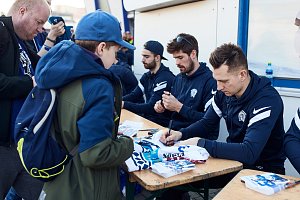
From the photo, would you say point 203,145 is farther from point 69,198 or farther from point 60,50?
point 60,50

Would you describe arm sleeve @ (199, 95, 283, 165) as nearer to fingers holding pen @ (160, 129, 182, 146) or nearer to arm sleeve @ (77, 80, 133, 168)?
fingers holding pen @ (160, 129, 182, 146)

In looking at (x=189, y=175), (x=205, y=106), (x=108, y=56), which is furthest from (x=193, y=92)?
(x=108, y=56)

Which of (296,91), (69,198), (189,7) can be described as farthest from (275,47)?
(69,198)

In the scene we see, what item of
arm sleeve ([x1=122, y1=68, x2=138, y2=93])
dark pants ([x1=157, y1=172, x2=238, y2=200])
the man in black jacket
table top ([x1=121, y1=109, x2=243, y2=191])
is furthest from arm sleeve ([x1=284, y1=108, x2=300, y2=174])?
arm sleeve ([x1=122, y1=68, x2=138, y2=93])

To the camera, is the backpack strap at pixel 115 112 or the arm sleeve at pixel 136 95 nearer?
the backpack strap at pixel 115 112

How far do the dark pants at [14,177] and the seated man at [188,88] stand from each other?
1.30 metres

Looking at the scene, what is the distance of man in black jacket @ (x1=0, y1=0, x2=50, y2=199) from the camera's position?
6.03ft

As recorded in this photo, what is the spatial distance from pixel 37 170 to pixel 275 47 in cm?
251

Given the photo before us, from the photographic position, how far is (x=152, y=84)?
3.71m

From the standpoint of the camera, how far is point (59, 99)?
137 centimetres

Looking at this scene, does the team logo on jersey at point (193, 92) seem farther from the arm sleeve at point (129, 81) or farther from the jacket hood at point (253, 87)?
the arm sleeve at point (129, 81)

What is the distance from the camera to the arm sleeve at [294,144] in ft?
5.56

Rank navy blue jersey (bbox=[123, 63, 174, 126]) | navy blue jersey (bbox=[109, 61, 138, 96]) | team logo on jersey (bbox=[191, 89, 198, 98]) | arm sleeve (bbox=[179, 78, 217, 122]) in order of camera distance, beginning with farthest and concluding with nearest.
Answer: navy blue jersey (bbox=[109, 61, 138, 96]) → navy blue jersey (bbox=[123, 63, 174, 126]) → team logo on jersey (bbox=[191, 89, 198, 98]) → arm sleeve (bbox=[179, 78, 217, 122])

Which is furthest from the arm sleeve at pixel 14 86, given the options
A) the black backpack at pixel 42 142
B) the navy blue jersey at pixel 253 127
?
the navy blue jersey at pixel 253 127
